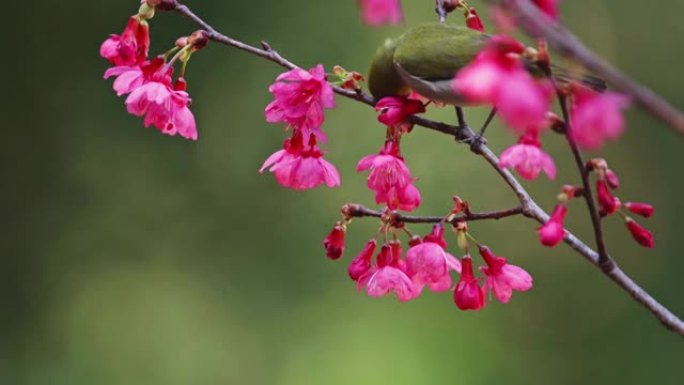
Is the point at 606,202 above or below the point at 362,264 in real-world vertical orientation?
above

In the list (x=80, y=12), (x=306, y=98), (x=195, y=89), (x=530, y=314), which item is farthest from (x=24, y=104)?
(x=306, y=98)

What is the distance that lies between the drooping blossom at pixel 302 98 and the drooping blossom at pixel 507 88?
49cm

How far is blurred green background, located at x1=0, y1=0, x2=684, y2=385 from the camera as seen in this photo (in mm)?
4102

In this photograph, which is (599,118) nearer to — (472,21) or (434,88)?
(434,88)

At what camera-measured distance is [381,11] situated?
0.87 m

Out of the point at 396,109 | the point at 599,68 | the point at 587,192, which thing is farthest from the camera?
the point at 396,109

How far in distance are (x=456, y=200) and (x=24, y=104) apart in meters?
3.83

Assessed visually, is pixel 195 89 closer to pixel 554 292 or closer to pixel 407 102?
pixel 554 292

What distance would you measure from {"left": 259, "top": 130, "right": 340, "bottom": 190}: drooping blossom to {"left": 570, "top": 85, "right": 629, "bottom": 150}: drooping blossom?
24.1 inches

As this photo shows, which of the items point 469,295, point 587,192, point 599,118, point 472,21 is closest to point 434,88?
point 472,21

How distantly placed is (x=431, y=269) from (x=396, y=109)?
0.68ft

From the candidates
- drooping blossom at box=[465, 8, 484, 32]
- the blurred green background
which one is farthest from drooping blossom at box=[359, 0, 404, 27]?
the blurred green background

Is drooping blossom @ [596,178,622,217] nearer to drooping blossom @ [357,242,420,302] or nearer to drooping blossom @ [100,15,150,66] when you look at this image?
drooping blossom @ [357,242,420,302]

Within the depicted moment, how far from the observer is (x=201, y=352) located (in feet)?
14.1
